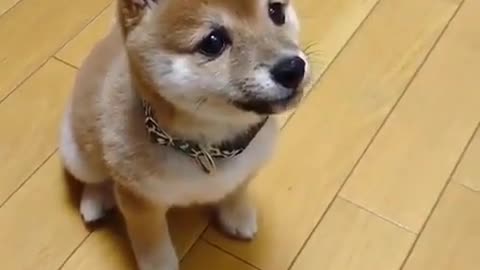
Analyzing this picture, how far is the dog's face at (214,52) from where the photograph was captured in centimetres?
104

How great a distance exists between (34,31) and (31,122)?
22 centimetres

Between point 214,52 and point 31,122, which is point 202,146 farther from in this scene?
point 31,122

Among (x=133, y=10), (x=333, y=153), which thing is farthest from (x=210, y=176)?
(x=333, y=153)

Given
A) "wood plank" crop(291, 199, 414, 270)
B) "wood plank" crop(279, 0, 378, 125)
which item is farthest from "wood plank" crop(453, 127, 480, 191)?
"wood plank" crop(279, 0, 378, 125)

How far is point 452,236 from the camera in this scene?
4.72ft

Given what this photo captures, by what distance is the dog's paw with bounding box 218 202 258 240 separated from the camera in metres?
1.42

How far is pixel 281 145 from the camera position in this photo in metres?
1.55

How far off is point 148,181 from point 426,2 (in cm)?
80

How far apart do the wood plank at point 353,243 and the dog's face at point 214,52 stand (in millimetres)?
424

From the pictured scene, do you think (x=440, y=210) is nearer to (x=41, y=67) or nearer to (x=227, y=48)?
(x=227, y=48)

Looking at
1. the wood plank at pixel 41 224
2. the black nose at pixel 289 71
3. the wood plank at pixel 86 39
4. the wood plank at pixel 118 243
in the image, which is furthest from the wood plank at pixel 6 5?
the black nose at pixel 289 71

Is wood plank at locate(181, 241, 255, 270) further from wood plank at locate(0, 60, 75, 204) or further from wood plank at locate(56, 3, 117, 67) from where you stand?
wood plank at locate(56, 3, 117, 67)

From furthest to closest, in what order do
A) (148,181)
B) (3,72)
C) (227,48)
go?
(3,72) < (148,181) < (227,48)

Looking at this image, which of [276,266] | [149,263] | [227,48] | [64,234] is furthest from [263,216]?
[227,48]
